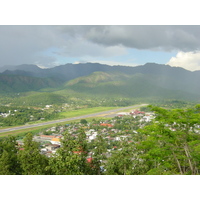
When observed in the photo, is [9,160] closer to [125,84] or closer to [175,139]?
[175,139]

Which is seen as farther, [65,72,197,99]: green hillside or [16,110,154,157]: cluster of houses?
[65,72,197,99]: green hillside

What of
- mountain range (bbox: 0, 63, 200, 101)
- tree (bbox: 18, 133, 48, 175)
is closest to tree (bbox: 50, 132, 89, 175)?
tree (bbox: 18, 133, 48, 175)

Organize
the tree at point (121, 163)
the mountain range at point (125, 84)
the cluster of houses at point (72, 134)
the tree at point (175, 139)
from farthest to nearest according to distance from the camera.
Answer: the mountain range at point (125, 84) → the cluster of houses at point (72, 134) → the tree at point (121, 163) → the tree at point (175, 139)

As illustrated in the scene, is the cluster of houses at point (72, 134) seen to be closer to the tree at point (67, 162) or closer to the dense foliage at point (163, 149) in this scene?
the dense foliage at point (163, 149)

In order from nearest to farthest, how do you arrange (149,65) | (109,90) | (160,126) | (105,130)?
(160,126), (105,130), (109,90), (149,65)

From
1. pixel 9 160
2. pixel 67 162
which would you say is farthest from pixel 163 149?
pixel 9 160

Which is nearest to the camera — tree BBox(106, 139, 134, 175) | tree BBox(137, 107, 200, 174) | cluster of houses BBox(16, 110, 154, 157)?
tree BBox(137, 107, 200, 174)

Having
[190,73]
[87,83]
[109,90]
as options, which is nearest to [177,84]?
[190,73]

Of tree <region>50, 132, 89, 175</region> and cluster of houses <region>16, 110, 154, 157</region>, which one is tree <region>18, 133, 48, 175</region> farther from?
cluster of houses <region>16, 110, 154, 157</region>

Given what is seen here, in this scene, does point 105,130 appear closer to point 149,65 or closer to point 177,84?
point 177,84

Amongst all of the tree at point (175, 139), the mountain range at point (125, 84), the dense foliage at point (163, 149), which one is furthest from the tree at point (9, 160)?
the mountain range at point (125, 84)

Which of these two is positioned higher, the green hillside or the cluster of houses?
the green hillside
